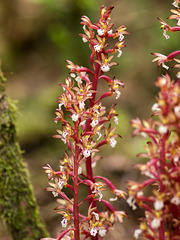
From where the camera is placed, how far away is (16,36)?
8250mm

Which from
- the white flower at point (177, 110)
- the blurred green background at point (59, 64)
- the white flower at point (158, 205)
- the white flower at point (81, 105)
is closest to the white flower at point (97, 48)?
the white flower at point (81, 105)

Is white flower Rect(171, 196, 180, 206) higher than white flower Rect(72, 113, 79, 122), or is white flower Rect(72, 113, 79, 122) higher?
white flower Rect(72, 113, 79, 122)

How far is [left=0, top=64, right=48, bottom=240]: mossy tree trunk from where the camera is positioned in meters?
2.71

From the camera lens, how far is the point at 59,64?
7496mm

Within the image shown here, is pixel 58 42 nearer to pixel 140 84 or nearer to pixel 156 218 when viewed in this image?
pixel 140 84

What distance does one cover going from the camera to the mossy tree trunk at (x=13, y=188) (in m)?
2.71

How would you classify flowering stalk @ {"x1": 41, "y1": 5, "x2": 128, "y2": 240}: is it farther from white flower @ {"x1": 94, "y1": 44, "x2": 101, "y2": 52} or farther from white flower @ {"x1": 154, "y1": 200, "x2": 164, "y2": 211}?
white flower @ {"x1": 154, "y1": 200, "x2": 164, "y2": 211}

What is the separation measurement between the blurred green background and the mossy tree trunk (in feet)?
3.68

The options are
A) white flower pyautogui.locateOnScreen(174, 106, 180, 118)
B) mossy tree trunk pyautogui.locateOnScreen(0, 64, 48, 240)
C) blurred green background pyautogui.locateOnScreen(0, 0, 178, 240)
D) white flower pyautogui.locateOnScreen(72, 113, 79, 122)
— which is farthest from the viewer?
blurred green background pyautogui.locateOnScreen(0, 0, 178, 240)

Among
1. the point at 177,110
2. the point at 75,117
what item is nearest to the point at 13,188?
the point at 75,117

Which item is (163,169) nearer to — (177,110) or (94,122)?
(177,110)

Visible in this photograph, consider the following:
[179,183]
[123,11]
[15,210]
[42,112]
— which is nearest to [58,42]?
[42,112]

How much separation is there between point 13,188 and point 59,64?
5021 mm

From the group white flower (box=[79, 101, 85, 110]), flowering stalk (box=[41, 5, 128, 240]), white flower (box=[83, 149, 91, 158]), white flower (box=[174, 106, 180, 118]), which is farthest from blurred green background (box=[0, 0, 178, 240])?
white flower (box=[174, 106, 180, 118])
